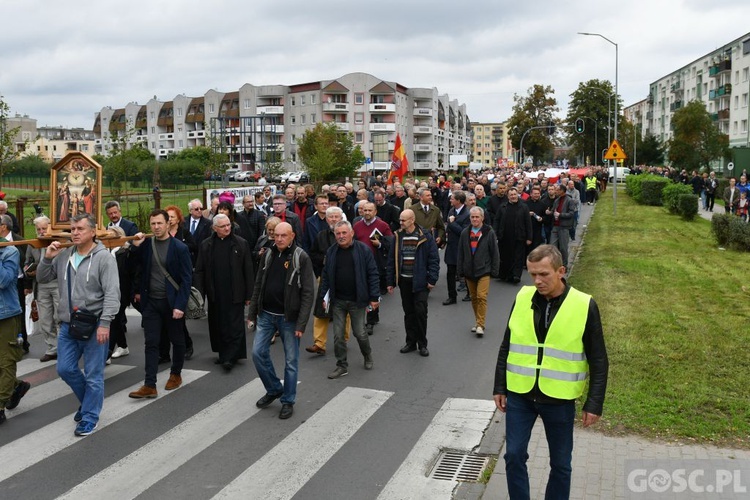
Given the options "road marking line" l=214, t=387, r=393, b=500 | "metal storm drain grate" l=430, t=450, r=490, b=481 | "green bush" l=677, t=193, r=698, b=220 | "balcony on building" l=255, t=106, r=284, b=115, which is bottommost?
"metal storm drain grate" l=430, t=450, r=490, b=481

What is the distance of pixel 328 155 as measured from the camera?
4284cm

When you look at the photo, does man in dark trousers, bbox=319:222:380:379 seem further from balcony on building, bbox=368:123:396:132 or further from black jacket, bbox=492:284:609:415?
balcony on building, bbox=368:123:396:132

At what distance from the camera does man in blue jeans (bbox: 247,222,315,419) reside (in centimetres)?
702

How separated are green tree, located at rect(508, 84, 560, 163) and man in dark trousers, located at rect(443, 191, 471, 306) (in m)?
69.7

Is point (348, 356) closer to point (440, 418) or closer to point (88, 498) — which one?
point (440, 418)

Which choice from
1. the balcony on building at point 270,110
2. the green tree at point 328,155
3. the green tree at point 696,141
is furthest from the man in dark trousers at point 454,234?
the balcony on building at point 270,110

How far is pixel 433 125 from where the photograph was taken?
115625mm

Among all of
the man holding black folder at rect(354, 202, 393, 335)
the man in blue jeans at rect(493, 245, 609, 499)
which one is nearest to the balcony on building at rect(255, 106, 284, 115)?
the man holding black folder at rect(354, 202, 393, 335)

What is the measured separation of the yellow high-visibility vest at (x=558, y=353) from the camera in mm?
4277

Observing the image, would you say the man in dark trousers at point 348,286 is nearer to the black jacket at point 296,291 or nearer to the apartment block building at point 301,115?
the black jacket at point 296,291

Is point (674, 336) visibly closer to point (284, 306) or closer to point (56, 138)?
point (284, 306)

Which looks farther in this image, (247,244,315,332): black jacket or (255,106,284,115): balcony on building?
(255,106,284,115): balcony on building

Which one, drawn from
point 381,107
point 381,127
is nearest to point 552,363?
point 381,127

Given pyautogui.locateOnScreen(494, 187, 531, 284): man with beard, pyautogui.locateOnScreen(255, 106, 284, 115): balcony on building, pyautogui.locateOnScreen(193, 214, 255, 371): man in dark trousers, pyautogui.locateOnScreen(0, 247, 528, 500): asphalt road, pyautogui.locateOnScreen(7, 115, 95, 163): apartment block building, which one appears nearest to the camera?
pyautogui.locateOnScreen(0, 247, 528, 500): asphalt road
